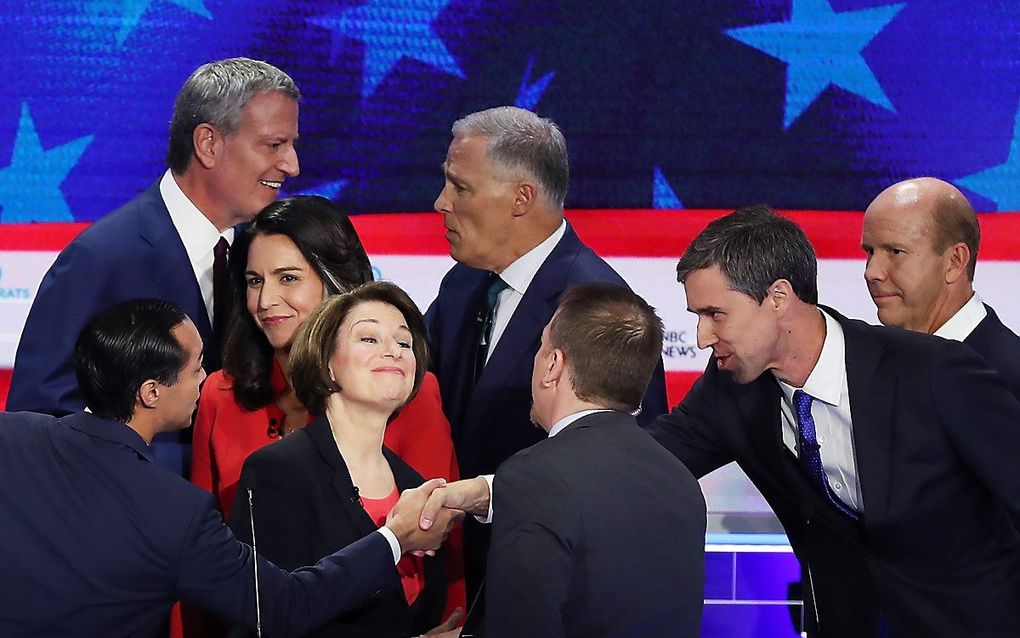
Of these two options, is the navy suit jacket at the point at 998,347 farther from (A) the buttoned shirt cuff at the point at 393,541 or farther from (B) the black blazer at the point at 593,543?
(A) the buttoned shirt cuff at the point at 393,541

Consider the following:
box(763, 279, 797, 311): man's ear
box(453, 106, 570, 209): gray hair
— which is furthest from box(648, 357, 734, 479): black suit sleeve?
box(453, 106, 570, 209): gray hair

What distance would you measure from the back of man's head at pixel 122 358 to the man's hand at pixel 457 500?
0.55 metres

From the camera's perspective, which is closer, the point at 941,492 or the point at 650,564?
the point at 650,564

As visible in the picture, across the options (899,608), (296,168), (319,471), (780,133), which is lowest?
(899,608)

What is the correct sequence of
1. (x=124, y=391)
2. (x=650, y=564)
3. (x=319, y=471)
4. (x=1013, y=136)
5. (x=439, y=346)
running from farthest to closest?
1. (x=1013, y=136)
2. (x=439, y=346)
3. (x=319, y=471)
4. (x=124, y=391)
5. (x=650, y=564)

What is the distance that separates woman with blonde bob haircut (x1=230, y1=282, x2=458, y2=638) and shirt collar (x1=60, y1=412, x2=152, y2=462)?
12.0 inches

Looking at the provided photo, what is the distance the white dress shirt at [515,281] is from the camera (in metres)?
3.43

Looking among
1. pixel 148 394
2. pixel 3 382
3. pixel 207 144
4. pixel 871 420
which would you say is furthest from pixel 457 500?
pixel 3 382

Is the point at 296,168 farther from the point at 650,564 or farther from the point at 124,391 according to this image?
the point at 650,564

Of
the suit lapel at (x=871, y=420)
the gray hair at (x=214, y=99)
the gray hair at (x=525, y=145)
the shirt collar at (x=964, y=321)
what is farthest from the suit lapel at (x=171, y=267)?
the shirt collar at (x=964, y=321)

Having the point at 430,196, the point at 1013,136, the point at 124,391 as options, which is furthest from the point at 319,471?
the point at 1013,136

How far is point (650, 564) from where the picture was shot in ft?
7.16

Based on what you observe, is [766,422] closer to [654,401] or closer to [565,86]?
[654,401]

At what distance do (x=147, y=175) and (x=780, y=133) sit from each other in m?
2.17
